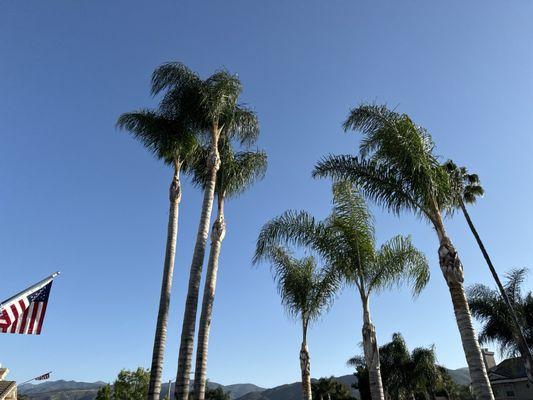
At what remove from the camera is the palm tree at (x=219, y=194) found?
14.3 m

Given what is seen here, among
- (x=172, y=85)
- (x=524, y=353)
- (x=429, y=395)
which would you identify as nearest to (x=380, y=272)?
(x=172, y=85)

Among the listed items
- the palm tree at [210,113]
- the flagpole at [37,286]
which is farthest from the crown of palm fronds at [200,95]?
the flagpole at [37,286]

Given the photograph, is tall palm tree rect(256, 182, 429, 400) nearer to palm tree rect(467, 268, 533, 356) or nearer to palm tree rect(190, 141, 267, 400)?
palm tree rect(190, 141, 267, 400)

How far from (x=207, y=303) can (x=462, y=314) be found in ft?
28.2

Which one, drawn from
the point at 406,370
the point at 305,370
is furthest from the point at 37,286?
the point at 406,370

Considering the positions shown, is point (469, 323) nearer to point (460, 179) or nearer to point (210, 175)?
point (210, 175)

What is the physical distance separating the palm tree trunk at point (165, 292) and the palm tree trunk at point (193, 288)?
1572mm

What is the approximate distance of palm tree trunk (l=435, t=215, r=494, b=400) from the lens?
9.61 m

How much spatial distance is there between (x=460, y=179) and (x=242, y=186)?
44.3 feet

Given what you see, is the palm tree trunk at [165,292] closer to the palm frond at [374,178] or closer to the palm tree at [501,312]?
the palm frond at [374,178]

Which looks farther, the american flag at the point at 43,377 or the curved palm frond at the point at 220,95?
the american flag at the point at 43,377

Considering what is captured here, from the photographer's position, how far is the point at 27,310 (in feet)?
35.3

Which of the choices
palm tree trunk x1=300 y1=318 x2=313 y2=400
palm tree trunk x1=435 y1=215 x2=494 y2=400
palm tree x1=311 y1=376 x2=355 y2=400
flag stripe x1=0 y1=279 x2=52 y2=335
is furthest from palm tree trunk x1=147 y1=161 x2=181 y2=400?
palm tree x1=311 y1=376 x2=355 y2=400

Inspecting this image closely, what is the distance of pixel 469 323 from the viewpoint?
1032 centimetres
